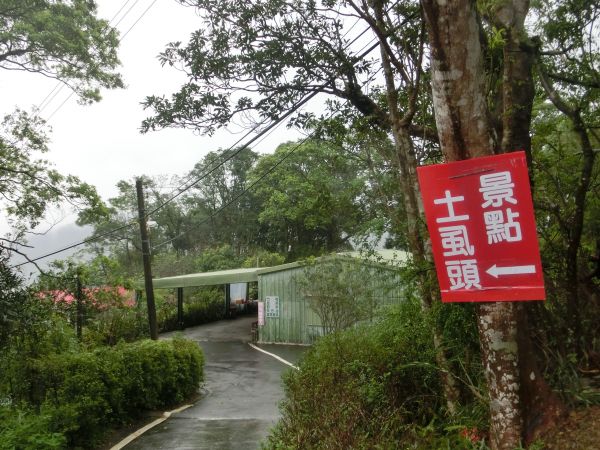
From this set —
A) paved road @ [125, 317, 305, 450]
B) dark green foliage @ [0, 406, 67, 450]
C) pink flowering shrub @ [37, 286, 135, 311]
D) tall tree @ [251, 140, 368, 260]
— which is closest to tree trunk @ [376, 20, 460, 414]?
paved road @ [125, 317, 305, 450]

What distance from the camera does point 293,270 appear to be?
20.7m

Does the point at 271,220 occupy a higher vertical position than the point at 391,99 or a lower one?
higher

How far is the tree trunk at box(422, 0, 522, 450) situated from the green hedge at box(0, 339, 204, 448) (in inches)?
196

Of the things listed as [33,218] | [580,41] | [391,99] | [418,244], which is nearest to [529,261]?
[418,244]

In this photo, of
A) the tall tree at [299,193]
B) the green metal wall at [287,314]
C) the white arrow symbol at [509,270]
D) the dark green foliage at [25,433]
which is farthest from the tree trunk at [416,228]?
the tall tree at [299,193]

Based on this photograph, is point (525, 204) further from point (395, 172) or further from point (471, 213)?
point (395, 172)

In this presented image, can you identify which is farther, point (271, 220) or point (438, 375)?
point (271, 220)

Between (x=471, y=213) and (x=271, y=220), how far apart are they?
29964 mm

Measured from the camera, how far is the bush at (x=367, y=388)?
4.41 m

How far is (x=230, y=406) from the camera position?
10617mm

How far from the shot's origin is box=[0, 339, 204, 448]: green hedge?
741cm

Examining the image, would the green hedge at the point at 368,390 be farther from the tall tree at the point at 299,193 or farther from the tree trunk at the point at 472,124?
the tall tree at the point at 299,193

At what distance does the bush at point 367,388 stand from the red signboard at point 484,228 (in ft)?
4.59

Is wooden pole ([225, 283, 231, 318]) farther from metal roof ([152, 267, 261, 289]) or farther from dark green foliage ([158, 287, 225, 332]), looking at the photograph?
metal roof ([152, 267, 261, 289])
